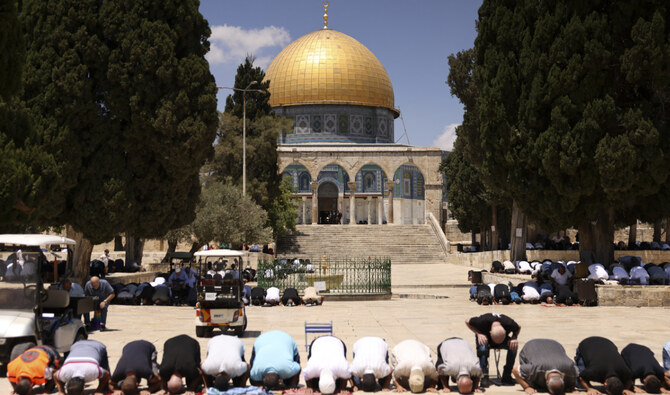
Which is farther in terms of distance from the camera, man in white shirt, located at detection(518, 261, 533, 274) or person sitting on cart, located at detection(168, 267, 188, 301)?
man in white shirt, located at detection(518, 261, 533, 274)

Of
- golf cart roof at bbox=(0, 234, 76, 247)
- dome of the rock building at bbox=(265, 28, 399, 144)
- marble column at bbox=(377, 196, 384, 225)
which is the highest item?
dome of the rock building at bbox=(265, 28, 399, 144)

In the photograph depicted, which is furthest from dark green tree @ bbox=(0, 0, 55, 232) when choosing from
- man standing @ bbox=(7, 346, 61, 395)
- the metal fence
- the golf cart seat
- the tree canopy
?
the tree canopy

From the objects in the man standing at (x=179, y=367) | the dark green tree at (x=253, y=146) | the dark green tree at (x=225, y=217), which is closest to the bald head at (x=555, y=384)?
the man standing at (x=179, y=367)

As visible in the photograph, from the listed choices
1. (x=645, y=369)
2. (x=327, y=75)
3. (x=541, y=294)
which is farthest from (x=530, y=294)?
(x=327, y=75)

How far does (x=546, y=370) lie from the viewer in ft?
22.8

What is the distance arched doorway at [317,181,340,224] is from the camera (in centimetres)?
5012

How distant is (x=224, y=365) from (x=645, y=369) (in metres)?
4.12

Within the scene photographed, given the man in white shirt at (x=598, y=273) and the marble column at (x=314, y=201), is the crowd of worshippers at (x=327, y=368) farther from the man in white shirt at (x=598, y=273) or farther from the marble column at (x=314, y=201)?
the marble column at (x=314, y=201)

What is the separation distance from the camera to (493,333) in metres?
7.39

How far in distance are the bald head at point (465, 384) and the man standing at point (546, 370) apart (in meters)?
0.58

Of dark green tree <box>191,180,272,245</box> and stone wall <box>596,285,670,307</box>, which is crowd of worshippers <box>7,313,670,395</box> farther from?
dark green tree <box>191,180,272,245</box>

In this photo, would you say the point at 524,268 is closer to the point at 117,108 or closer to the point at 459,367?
the point at 117,108

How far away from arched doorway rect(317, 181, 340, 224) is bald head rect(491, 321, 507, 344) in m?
42.3

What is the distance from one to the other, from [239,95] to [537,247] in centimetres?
1463
